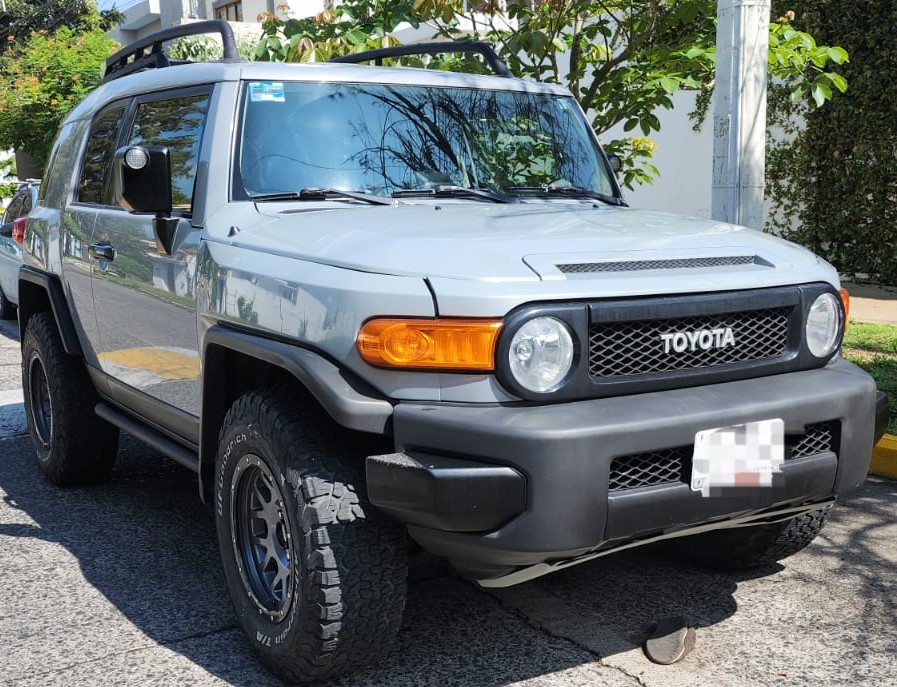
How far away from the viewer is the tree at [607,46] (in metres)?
6.30

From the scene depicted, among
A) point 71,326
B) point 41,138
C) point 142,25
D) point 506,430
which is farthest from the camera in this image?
point 142,25

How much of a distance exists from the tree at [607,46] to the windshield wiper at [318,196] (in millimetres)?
→ 2927

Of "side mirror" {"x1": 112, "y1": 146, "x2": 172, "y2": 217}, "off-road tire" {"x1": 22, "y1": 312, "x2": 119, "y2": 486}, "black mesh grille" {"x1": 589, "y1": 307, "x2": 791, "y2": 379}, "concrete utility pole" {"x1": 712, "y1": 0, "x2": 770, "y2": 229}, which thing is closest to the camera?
"black mesh grille" {"x1": 589, "y1": 307, "x2": 791, "y2": 379}

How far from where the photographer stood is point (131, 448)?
6.06 metres

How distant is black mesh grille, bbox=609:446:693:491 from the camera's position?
2721mm

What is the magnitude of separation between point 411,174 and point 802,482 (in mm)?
1746

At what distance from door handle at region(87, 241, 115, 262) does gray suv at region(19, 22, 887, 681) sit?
0.24m

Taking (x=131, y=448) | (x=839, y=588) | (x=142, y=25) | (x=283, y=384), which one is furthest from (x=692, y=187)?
(x=142, y=25)

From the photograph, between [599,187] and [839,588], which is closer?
[839,588]

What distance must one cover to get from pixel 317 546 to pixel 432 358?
1.99ft

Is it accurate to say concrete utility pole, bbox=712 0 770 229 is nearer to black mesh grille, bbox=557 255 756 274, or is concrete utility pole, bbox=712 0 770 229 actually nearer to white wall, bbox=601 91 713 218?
black mesh grille, bbox=557 255 756 274

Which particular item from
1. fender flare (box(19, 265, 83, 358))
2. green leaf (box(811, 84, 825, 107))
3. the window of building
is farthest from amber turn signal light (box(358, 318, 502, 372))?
the window of building

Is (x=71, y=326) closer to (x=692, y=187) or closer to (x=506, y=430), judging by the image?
(x=506, y=430)

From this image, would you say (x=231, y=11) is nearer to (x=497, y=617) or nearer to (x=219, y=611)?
(x=219, y=611)
